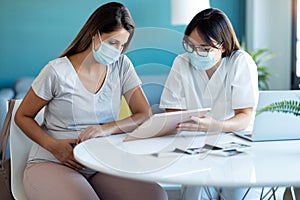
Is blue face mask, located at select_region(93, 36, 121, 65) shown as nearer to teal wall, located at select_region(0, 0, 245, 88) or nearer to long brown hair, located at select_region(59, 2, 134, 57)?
long brown hair, located at select_region(59, 2, 134, 57)

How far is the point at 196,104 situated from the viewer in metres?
2.14

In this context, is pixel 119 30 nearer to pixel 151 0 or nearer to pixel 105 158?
pixel 105 158

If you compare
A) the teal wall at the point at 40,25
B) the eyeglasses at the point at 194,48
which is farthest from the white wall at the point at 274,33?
the eyeglasses at the point at 194,48

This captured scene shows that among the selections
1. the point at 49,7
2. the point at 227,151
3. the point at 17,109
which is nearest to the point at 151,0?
the point at 49,7

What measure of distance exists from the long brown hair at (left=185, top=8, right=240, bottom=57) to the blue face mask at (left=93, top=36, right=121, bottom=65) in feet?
1.18

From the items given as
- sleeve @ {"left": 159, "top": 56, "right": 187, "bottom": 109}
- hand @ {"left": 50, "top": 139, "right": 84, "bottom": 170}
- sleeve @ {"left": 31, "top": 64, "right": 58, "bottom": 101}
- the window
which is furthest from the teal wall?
hand @ {"left": 50, "top": 139, "right": 84, "bottom": 170}

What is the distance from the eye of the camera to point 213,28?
2.07 metres

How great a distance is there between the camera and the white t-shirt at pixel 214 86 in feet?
6.89

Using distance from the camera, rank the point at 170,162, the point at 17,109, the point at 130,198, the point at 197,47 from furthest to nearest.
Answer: the point at 197,47 < the point at 17,109 < the point at 130,198 < the point at 170,162

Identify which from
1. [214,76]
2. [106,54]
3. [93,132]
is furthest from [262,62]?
[93,132]

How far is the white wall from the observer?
409 centimetres

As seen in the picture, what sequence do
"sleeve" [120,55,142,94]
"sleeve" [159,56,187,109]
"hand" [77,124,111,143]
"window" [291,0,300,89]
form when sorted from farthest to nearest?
"window" [291,0,300,89]
"sleeve" [159,56,187,109]
"sleeve" [120,55,142,94]
"hand" [77,124,111,143]

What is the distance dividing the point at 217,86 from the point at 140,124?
15.8 inches

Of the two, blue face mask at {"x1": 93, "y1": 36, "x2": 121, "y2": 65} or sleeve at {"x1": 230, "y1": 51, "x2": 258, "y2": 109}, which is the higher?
blue face mask at {"x1": 93, "y1": 36, "x2": 121, "y2": 65}
